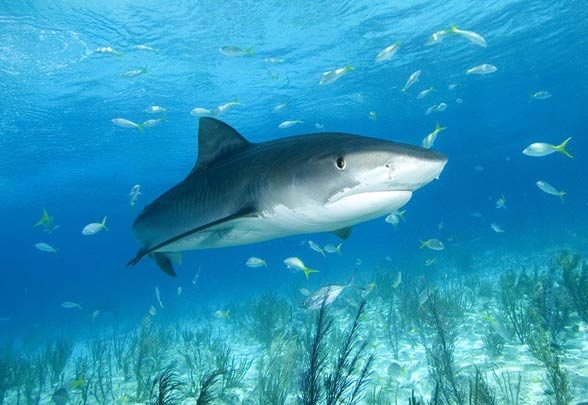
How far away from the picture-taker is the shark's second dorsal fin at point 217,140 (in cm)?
457

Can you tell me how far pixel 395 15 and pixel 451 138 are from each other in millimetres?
41665

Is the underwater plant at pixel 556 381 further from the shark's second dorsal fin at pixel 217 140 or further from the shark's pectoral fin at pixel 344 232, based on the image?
the shark's second dorsal fin at pixel 217 140

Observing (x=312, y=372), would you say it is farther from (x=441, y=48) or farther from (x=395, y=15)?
(x=441, y=48)

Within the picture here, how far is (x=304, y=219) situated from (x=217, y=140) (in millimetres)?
1829

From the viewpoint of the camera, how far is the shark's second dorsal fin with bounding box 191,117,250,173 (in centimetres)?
457

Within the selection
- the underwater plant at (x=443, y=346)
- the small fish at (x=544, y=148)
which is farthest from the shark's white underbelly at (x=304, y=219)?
the small fish at (x=544, y=148)

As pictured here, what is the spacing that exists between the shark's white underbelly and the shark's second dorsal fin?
101 centimetres

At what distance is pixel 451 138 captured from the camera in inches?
2256

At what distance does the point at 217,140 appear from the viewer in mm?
4621

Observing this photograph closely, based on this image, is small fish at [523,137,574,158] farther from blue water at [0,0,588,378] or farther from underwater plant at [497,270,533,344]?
blue water at [0,0,588,378]

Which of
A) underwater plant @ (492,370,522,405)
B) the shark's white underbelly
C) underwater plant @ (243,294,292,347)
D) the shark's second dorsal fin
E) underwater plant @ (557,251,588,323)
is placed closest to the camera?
the shark's white underbelly

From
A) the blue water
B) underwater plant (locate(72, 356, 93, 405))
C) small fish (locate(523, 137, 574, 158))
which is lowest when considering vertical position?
underwater plant (locate(72, 356, 93, 405))

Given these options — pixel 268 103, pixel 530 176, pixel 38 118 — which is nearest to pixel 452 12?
pixel 268 103

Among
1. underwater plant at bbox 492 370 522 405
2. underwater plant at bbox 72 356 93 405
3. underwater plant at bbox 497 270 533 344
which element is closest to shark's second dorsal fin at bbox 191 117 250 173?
underwater plant at bbox 492 370 522 405
